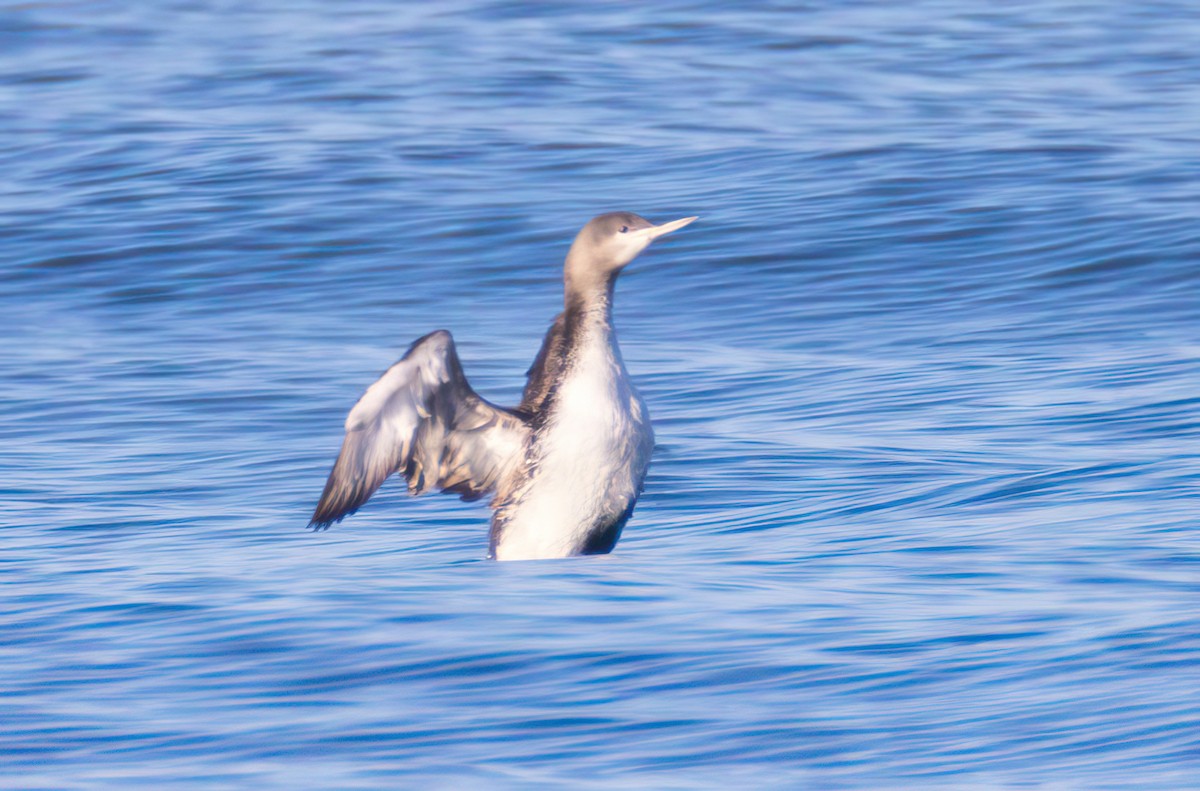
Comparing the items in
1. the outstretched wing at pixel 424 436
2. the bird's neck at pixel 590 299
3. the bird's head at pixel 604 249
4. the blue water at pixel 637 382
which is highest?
the bird's head at pixel 604 249

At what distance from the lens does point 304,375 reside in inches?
470

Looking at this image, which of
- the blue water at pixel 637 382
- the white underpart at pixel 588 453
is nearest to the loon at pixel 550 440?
the white underpart at pixel 588 453

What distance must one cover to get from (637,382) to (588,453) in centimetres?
413

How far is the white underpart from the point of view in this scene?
762 cm

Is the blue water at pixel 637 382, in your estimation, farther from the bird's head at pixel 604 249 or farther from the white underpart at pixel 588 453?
the bird's head at pixel 604 249

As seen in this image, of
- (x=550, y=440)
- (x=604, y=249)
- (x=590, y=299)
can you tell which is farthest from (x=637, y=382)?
(x=550, y=440)

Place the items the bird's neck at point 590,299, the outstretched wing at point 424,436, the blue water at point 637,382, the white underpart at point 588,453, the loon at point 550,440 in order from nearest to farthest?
the blue water at point 637,382
the outstretched wing at point 424,436
the loon at point 550,440
the white underpart at point 588,453
the bird's neck at point 590,299

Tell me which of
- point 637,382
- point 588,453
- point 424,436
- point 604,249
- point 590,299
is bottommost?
point 637,382

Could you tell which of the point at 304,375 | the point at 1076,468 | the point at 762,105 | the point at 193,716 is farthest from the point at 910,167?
the point at 193,716

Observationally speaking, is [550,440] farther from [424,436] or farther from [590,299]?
[590,299]

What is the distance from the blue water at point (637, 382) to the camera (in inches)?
222

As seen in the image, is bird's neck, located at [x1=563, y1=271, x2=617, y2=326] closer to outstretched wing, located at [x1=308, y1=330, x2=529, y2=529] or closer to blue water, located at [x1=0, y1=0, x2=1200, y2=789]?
outstretched wing, located at [x1=308, y1=330, x2=529, y2=529]

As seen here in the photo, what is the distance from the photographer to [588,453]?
763cm

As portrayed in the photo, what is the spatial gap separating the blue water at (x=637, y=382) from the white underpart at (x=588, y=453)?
23 cm
